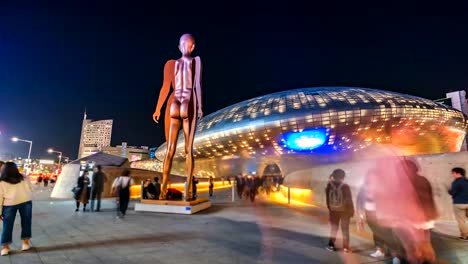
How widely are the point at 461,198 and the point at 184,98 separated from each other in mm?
9295

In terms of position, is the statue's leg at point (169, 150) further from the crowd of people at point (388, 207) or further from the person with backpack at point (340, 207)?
the person with backpack at point (340, 207)

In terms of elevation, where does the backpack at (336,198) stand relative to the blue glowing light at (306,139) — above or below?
below

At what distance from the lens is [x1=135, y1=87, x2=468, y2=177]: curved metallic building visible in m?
40.5

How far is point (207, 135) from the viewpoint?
53125mm

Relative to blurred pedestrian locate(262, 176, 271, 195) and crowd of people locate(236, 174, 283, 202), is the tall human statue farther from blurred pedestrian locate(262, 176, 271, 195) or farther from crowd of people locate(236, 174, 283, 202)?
blurred pedestrian locate(262, 176, 271, 195)

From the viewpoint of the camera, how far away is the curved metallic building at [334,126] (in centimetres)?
4053

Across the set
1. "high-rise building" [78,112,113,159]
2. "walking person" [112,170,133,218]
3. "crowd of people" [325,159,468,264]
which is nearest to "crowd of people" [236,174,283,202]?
"walking person" [112,170,133,218]

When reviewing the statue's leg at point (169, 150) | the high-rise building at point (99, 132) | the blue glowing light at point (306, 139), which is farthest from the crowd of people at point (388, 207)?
the high-rise building at point (99, 132)

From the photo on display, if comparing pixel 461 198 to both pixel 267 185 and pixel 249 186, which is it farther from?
pixel 267 185

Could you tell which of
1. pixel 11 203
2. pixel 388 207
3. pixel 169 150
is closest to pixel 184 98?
pixel 169 150

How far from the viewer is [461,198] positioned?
5938 mm

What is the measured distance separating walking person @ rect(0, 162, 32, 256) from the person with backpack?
18.2ft

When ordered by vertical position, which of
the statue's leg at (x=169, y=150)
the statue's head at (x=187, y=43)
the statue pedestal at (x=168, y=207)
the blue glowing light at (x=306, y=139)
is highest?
the blue glowing light at (x=306, y=139)

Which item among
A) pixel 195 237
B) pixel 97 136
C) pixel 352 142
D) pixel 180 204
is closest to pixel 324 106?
pixel 352 142
